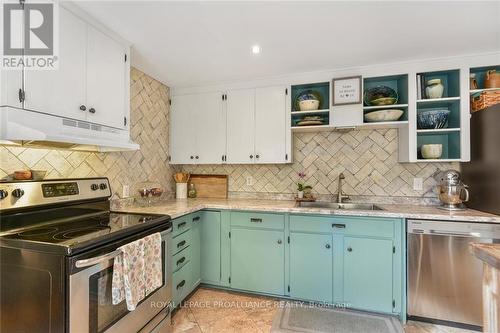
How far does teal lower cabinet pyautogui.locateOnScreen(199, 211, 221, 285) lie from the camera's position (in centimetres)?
255

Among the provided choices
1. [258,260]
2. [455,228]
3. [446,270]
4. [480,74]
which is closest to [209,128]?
[258,260]

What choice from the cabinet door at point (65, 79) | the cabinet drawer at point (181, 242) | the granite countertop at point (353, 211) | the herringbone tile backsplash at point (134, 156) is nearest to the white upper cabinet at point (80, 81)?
the cabinet door at point (65, 79)

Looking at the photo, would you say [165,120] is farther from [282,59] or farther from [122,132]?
[282,59]

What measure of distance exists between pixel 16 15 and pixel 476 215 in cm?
330

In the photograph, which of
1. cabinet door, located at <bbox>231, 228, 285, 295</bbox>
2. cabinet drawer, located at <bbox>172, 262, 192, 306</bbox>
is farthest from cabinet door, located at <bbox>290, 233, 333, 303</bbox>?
cabinet drawer, located at <bbox>172, 262, 192, 306</bbox>

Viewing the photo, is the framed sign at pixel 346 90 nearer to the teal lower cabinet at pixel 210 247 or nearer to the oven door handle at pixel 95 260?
the teal lower cabinet at pixel 210 247

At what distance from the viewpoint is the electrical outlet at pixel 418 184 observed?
2543mm

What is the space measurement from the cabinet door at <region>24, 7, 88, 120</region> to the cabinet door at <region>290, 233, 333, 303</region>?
2029 mm

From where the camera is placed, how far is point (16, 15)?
126 cm

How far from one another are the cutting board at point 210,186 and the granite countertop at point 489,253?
247 cm

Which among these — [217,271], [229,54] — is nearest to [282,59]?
[229,54]

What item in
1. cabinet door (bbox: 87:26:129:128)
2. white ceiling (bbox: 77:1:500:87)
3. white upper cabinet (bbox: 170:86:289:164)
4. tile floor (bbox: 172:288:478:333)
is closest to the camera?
white ceiling (bbox: 77:1:500:87)

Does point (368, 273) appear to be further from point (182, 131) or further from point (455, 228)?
point (182, 131)

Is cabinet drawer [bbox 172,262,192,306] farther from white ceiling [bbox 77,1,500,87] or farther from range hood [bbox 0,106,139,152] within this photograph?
white ceiling [bbox 77,1,500,87]
